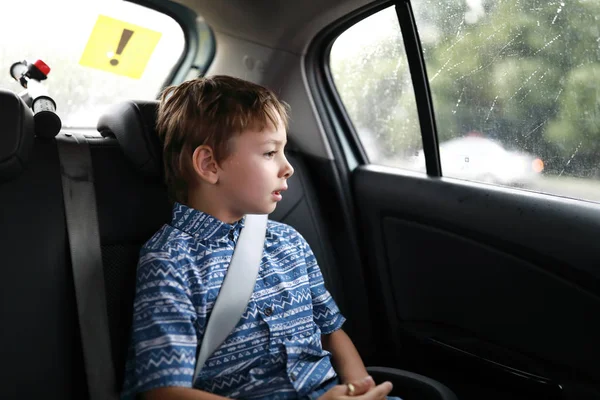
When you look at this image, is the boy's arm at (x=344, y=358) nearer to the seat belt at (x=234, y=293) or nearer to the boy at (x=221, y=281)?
the boy at (x=221, y=281)

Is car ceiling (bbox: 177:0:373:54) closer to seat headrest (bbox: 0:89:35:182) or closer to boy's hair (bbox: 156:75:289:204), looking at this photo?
boy's hair (bbox: 156:75:289:204)

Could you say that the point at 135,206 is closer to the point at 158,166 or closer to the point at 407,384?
the point at 158,166

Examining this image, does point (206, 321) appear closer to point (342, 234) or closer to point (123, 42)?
point (342, 234)

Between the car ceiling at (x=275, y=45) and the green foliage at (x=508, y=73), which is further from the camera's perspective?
the car ceiling at (x=275, y=45)

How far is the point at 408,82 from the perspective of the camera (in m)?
2.00

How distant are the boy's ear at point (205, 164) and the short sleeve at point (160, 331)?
197mm

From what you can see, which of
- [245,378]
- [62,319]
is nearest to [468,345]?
[245,378]

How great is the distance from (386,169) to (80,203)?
99 cm

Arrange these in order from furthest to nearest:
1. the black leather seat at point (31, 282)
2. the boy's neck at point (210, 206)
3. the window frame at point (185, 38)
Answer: the window frame at point (185, 38)
the boy's neck at point (210, 206)
the black leather seat at point (31, 282)

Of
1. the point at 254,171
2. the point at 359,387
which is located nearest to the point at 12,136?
the point at 254,171

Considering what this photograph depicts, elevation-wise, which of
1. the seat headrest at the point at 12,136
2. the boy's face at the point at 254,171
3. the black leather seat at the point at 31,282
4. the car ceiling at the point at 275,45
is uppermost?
the car ceiling at the point at 275,45

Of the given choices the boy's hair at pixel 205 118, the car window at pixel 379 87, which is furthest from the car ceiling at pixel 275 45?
the boy's hair at pixel 205 118

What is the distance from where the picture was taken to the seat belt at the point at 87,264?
1381 mm

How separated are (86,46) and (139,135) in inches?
26.8
